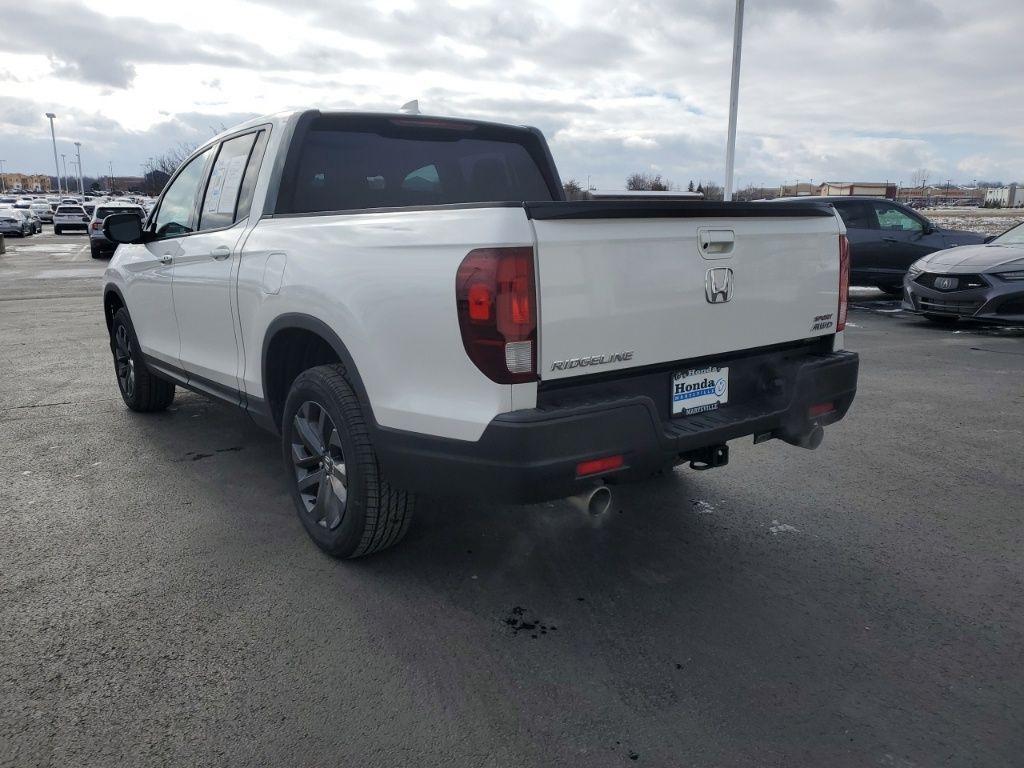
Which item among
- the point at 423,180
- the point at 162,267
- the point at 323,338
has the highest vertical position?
the point at 423,180

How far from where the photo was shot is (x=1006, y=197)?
2253 inches

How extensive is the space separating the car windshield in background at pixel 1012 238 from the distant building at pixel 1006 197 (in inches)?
1950

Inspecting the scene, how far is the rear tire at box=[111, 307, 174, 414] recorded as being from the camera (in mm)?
→ 5930

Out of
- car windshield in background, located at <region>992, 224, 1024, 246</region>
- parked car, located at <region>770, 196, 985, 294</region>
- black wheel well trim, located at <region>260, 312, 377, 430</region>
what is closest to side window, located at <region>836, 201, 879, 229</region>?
parked car, located at <region>770, 196, 985, 294</region>

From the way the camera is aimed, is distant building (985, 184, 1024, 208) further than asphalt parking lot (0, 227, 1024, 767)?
Yes

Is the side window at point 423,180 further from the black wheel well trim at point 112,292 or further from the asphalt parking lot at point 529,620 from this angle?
the black wheel well trim at point 112,292

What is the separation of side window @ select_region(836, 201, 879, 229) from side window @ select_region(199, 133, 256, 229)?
37.1 feet

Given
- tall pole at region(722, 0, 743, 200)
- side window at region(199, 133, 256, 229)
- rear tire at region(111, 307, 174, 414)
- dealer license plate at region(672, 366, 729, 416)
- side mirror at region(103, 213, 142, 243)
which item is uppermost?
tall pole at region(722, 0, 743, 200)

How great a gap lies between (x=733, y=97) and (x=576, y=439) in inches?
Result: 686

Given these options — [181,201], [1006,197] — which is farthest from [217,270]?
[1006,197]

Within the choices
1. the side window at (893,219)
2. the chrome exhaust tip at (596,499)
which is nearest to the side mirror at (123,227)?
the chrome exhaust tip at (596,499)

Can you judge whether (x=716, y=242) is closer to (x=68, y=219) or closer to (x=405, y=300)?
(x=405, y=300)

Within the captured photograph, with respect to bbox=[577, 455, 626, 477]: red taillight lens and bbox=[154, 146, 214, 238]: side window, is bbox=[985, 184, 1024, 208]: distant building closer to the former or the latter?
bbox=[154, 146, 214, 238]: side window

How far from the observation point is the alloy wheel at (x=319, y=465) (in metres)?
3.49
